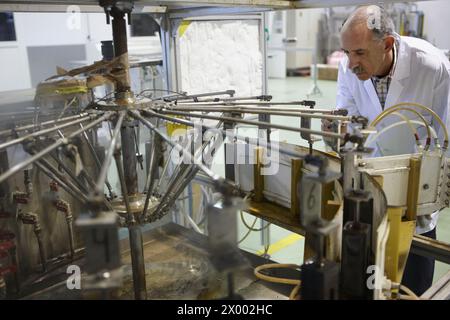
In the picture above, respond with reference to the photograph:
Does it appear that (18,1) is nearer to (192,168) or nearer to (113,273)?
(192,168)

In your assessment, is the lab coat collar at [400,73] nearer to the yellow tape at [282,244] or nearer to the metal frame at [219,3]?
the metal frame at [219,3]

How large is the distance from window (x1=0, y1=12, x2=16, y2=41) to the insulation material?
91.9 inches

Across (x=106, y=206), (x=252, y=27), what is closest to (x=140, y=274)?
(x=106, y=206)

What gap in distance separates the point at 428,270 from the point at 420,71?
700 mm

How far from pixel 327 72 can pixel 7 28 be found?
4600 millimetres

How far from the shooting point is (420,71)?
151 centimetres

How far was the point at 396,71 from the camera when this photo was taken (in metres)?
1.54

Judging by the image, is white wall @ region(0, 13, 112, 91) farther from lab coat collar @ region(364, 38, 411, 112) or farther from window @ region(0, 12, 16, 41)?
lab coat collar @ region(364, 38, 411, 112)

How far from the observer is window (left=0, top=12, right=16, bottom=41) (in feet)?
12.0

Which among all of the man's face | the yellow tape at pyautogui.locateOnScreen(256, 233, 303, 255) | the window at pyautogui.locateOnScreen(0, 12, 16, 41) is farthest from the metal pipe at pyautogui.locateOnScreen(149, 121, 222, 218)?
the window at pyautogui.locateOnScreen(0, 12, 16, 41)

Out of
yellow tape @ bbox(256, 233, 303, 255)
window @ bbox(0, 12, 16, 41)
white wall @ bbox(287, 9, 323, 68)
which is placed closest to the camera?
yellow tape @ bbox(256, 233, 303, 255)

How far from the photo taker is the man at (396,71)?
146 centimetres
